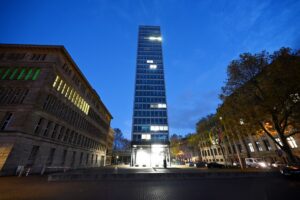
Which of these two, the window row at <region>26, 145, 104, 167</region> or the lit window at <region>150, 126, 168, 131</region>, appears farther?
the lit window at <region>150, 126, 168, 131</region>

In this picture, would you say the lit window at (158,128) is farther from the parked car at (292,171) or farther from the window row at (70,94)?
the parked car at (292,171)

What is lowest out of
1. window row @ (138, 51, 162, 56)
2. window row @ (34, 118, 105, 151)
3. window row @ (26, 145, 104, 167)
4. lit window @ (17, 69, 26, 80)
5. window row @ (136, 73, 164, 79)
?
window row @ (26, 145, 104, 167)

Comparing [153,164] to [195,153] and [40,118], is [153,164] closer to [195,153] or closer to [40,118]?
[40,118]

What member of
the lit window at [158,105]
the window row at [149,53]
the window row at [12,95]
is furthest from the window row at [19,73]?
the window row at [149,53]

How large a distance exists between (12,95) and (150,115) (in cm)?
3898

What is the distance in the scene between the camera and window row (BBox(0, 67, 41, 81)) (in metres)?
24.3

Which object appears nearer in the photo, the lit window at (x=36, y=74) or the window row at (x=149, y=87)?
the lit window at (x=36, y=74)

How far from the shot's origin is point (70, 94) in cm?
3281

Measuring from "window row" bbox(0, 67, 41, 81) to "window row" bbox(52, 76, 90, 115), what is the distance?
3.22m

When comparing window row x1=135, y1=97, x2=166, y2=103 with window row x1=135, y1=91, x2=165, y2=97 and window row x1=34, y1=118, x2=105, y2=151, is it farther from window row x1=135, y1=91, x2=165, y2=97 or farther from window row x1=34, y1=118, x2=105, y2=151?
window row x1=34, y1=118, x2=105, y2=151

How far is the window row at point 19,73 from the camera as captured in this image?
958 inches

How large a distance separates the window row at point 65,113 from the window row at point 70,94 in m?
2.07

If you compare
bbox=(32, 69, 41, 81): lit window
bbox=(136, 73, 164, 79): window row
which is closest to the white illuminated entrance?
bbox=(136, 73, 164, 79): window row

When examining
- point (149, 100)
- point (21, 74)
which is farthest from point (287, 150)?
point (149, 100)
